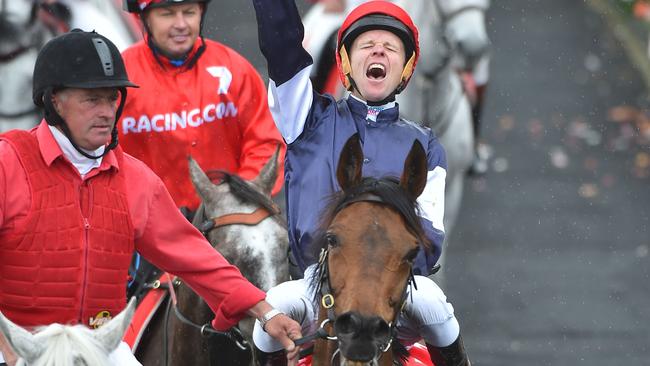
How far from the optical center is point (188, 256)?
6.29 m

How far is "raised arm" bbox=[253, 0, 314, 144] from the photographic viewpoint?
608 cm

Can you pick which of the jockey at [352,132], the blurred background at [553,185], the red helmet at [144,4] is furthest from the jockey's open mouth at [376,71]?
the blurred background at [553,185]

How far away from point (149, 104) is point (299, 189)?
2.35 m

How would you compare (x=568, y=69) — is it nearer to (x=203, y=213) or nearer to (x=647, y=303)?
(x=647, y=303)

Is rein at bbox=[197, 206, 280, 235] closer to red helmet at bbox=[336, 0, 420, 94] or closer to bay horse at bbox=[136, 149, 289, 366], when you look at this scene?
bay horse at bbox=[136, 149, 289, 366]

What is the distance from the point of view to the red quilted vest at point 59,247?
19.1ft

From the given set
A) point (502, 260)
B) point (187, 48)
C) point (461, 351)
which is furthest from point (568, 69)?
point (461, 351)

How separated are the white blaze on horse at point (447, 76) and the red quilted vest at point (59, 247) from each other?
19.9 ft

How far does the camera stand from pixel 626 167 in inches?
800

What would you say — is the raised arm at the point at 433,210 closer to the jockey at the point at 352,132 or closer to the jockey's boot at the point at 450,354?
the jockey at the point at 352,132

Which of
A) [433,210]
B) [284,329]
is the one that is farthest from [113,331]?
[433,210]

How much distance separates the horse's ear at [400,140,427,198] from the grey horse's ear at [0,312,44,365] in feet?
4.91

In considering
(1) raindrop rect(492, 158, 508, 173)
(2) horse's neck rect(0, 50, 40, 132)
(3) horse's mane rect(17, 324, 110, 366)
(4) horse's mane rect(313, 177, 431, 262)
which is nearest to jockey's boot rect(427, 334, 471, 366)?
(4) horse's mane rect(313, 177, 431, 262)

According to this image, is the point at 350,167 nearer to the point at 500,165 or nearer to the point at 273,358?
the point at 273,358
